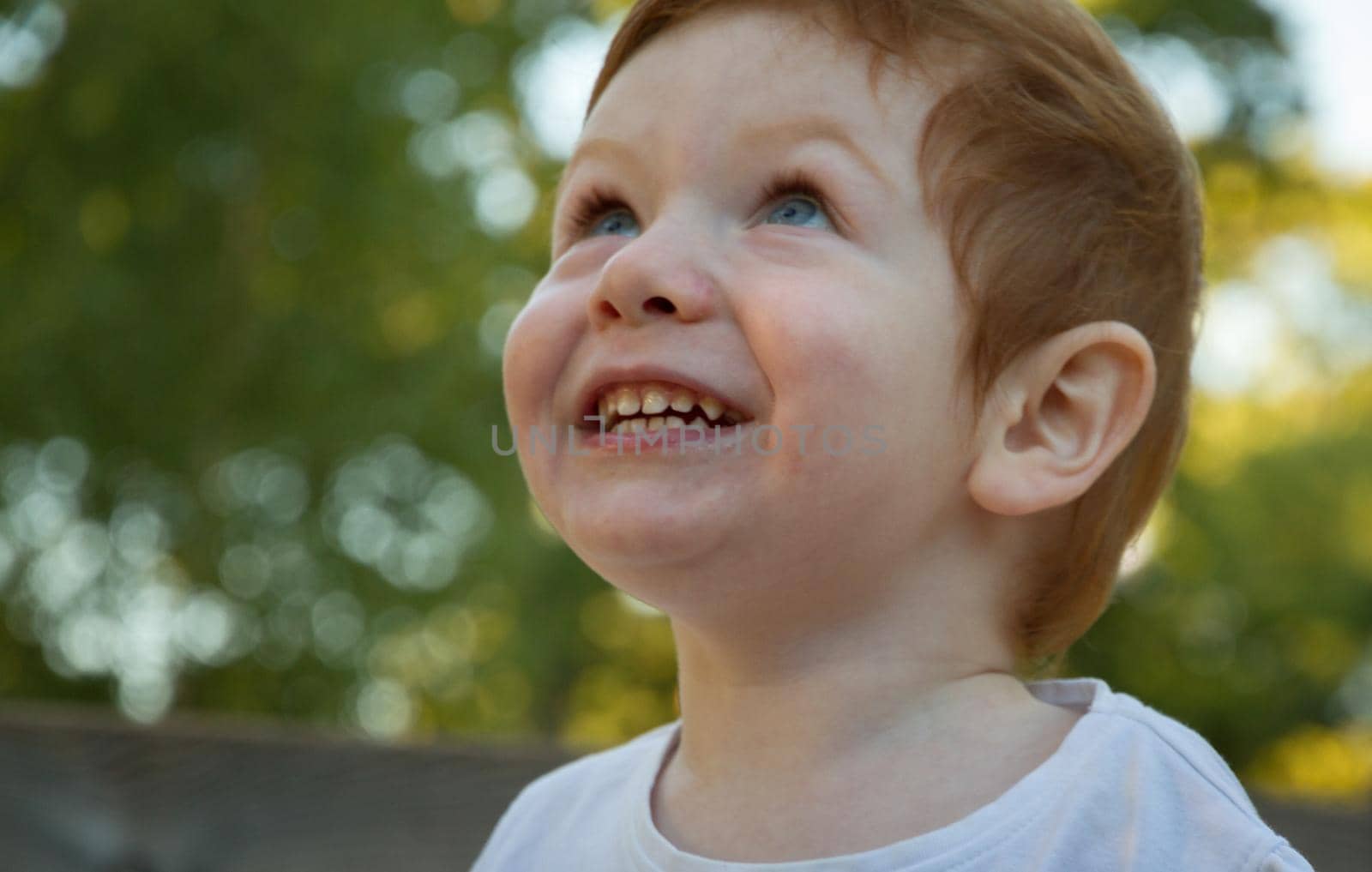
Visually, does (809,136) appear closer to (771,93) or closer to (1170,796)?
(771,93)

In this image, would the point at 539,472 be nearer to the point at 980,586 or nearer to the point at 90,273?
the point at 980,586

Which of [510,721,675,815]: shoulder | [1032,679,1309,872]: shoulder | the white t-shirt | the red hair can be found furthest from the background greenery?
[1032,679,1309,872]: shoulder

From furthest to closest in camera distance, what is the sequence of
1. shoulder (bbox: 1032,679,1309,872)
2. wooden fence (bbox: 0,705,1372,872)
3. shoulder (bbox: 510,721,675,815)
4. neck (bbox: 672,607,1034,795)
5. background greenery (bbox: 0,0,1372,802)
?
background greenery (bbox: 0,0,1372,802)
wooden fence (bbox: 0,705,1372,872)
shoulder (bbox: 510,721,675,815)
neck (bbox: 672,607,1034,795)
shoulder (bbox: 1032,679,1309,872)

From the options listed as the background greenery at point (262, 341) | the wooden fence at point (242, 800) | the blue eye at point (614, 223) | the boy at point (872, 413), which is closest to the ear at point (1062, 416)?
the boy at point (872, 413)

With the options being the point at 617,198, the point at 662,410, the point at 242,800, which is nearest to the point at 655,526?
the point at 662,410

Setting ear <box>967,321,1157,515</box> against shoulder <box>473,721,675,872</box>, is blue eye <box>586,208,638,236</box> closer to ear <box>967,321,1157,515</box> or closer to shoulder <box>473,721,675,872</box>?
ear <box>967,321,1157,515</box>

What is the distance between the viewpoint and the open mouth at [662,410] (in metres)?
1.03

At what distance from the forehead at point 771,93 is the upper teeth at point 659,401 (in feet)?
0.61

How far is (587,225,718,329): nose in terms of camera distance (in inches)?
39.9

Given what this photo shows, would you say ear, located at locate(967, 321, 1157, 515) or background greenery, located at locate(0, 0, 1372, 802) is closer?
ear, located at locate(967, 321, 1157, 515)

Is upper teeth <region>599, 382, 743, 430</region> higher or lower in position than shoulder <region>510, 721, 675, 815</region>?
higher

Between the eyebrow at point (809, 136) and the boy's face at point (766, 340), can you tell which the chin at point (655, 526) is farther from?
the eyebrow at point (809, 136)

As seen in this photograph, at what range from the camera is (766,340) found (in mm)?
996

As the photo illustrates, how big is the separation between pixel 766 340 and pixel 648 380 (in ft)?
0.33
